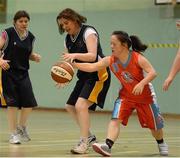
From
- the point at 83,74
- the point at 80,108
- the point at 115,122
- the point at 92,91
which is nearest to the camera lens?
the point at 115,122

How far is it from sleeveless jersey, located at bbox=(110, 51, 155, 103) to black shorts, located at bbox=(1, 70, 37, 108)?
6.28 ft

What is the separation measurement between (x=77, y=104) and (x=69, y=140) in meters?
1.49

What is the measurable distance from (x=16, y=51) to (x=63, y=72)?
144cm

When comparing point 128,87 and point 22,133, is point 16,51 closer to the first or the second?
point 22,133

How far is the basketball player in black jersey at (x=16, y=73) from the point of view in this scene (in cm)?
824

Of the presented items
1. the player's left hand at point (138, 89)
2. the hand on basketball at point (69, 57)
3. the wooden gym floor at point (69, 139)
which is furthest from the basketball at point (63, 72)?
the player's left hand at point (138, 89)

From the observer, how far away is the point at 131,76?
674 centimetres

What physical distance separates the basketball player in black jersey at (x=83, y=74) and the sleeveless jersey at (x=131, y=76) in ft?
1.19

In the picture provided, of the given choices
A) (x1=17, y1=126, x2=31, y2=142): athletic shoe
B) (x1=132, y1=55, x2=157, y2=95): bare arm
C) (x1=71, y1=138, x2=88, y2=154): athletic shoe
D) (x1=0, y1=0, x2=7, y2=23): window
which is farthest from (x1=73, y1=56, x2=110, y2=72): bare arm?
(x1=0, y1=0, x2=7, y2=23): window

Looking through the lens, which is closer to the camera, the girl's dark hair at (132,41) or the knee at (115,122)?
the knee at (115,122)

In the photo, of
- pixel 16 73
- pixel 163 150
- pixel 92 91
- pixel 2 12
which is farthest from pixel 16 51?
pixel 2 12

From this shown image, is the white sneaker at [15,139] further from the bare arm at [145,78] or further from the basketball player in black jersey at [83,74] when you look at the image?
the bare arm at [145,78]

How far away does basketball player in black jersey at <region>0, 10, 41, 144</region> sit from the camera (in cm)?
824

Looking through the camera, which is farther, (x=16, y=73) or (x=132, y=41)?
(x=16, y=73)
